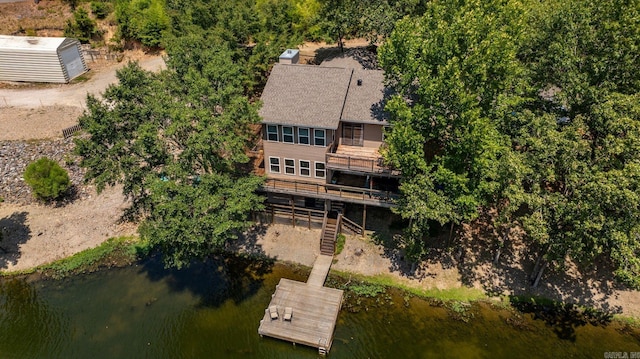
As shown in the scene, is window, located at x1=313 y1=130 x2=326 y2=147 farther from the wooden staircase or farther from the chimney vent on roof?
the chimney vent on roof

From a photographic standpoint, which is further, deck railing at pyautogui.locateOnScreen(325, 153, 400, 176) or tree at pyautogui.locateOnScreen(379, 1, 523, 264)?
deck railing at pyautogui.locateOnScreen(325, 153, 400, 176)

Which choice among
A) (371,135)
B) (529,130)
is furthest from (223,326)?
(529,130)

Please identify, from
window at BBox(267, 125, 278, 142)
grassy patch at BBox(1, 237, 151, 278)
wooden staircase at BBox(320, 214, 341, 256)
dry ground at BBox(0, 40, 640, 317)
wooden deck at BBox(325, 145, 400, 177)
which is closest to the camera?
dry ground at BBox(0, 40, 640, 317)

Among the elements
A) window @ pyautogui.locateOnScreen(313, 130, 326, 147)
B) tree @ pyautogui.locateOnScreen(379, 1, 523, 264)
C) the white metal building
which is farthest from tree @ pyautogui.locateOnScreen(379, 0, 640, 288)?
the white metal building

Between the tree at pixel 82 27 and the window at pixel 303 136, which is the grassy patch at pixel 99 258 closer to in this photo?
the window at pixel 303 136

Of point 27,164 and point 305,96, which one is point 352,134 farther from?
point 27,164

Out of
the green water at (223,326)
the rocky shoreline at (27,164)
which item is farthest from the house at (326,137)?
Result: the rocky shoreline at (27,164)
